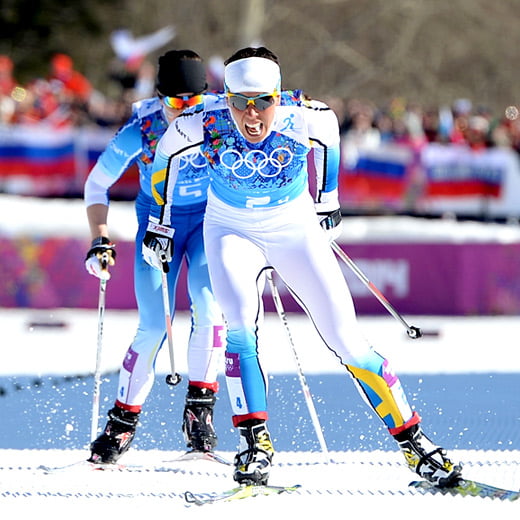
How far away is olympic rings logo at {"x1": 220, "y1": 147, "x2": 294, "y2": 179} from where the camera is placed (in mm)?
5605

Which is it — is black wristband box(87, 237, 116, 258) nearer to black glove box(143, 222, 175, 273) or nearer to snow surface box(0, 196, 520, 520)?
black glove box(143, 222, 175, 273)

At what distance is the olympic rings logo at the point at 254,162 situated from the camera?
5605 mm

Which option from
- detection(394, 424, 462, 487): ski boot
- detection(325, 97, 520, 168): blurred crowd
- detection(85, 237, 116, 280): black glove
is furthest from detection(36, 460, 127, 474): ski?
detection(325, 97, 520, 168): blurred crowd

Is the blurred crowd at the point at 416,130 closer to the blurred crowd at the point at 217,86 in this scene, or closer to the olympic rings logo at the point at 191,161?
the blurred crowd at the point at 217,86

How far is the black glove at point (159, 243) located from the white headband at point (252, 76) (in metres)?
0.85

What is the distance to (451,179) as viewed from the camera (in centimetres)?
2025

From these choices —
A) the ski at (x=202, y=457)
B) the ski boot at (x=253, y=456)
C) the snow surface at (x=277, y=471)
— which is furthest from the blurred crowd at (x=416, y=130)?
the ski boot at (x=253, y=456)

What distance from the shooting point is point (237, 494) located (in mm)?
Result: 5426

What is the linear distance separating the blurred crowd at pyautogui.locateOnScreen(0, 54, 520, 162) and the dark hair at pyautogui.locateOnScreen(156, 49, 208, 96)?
13.4 m

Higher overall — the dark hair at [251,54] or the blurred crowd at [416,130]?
the blurred crowd at [416,130]

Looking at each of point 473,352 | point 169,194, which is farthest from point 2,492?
point 473,352

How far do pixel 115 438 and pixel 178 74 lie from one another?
1.96 meters

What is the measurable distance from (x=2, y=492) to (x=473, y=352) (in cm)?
583

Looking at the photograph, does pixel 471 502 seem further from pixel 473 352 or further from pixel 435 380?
pixel 473 352
